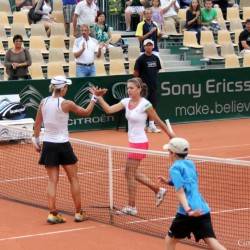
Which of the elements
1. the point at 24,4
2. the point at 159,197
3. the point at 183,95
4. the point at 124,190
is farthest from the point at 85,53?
the point at 159,197

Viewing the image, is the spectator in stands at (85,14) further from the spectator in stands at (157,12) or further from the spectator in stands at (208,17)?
the spectator in stands at (208,17)

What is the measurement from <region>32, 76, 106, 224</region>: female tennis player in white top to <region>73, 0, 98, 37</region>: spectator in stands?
1067 centimetres

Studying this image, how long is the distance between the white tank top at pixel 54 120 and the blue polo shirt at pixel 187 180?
9.72 ft

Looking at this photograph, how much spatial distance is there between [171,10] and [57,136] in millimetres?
14872

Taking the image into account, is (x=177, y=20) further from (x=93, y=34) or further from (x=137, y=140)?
(x=137, y=140)

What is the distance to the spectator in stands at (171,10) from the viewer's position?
2539 cm

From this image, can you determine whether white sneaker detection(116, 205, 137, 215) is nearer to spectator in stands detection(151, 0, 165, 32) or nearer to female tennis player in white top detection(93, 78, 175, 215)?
female tennis player in white top detection(93, 78, 175, 215)

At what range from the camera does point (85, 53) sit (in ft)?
66.6

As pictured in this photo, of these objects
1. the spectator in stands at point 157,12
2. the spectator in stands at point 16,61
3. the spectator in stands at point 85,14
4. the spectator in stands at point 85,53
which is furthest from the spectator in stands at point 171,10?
the spectator in stands at point 16,61

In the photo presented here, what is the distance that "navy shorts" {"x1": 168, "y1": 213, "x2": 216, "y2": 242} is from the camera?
29.0 ft

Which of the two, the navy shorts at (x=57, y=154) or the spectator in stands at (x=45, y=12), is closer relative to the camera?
the navy shorts at (x=57, y=154)

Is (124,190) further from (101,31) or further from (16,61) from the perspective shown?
(101,31)

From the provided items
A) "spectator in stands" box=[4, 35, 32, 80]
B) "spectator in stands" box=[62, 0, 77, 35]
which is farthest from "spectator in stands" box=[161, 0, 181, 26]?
"spectator in stands" box=[4, 35, 32, 80]

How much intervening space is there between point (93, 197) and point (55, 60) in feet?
31.0
